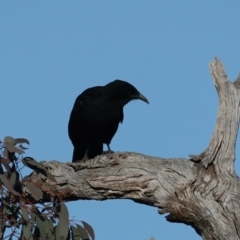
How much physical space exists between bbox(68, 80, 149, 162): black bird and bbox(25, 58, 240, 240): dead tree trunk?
98.8 inches

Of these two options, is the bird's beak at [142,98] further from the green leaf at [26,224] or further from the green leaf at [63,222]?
the green leaf at [26,224]

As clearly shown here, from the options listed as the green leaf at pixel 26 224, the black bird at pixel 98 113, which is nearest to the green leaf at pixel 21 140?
the green leaf at pixel 26 224

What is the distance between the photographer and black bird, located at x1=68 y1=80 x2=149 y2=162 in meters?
7.81

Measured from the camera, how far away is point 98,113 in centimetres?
780

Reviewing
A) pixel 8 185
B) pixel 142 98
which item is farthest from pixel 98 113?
pixel 8 185

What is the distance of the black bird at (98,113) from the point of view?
781cm

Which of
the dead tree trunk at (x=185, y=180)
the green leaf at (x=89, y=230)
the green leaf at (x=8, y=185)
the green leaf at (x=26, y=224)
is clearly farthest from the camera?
the dead tree trunk at (x=185, y=180)

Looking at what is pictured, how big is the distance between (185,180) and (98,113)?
3.02 m

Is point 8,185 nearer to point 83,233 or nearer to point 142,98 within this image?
point 83,233

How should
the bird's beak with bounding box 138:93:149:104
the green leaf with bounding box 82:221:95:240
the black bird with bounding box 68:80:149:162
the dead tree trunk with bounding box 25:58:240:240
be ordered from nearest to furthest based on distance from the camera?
1. the green leaf with bounding box 82:221:95:240
2. the dead tree trunk with bounding box 25:58:240:240
3. the black bird with bounding box 68:80:149:162
4. the bird's beak with bounding box 138:93:149:104

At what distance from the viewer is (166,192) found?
4.89 metres

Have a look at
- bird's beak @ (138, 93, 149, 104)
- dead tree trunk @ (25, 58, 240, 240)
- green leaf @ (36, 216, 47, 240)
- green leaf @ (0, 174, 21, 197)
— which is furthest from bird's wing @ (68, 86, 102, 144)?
green leaf @ (0, 174, 21, 197)

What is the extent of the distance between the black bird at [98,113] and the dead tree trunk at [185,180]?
251cm

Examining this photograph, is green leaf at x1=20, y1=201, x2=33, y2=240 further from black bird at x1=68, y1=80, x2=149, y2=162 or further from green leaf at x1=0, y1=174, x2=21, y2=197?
black bird at x1=68, y1=80, x2=149, y2=162
